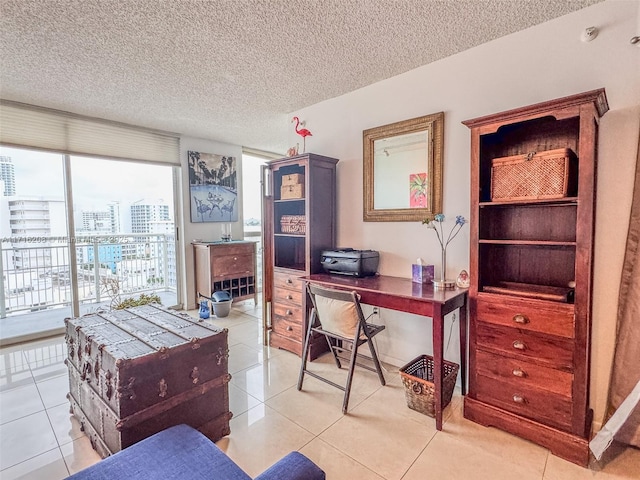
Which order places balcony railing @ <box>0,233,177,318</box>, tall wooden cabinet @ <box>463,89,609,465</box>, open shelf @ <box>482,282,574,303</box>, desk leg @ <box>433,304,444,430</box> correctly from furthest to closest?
balcony railing @ <box>0,233,177,318</box> < desk leg @ <box>433,304,444,430</box> < open shelf @ <box>482,282,574,303</box> < tall wooden cabinet @ <box>463,89,609,465</box>

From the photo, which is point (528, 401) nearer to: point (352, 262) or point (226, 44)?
point (352, 262)

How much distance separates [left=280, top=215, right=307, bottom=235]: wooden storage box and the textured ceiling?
1192 millimetres

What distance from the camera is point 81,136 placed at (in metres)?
3.46

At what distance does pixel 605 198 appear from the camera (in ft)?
5.80

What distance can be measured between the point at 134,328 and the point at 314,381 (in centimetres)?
138

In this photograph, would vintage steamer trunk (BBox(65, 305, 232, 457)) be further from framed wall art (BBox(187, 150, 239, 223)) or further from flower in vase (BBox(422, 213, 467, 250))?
framed wall art (BBox(187, 150, 239, 223))

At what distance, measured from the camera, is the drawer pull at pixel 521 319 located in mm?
1748

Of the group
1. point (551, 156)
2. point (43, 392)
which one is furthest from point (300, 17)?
point (43, 392)

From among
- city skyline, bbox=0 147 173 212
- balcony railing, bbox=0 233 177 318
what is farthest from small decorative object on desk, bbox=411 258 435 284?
city skyline, bbox=0 147 173 212

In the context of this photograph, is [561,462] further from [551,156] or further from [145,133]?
[145,133]

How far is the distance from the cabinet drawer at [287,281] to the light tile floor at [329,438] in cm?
76

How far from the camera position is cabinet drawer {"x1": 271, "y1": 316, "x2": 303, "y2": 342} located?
2918mm

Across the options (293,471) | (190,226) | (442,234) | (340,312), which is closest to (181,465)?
(293,471)

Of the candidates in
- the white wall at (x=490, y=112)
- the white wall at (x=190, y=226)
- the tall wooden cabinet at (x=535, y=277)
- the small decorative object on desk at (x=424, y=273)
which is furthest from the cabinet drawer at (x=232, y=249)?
the tall wooden cabinet at (x=535, y=277)
